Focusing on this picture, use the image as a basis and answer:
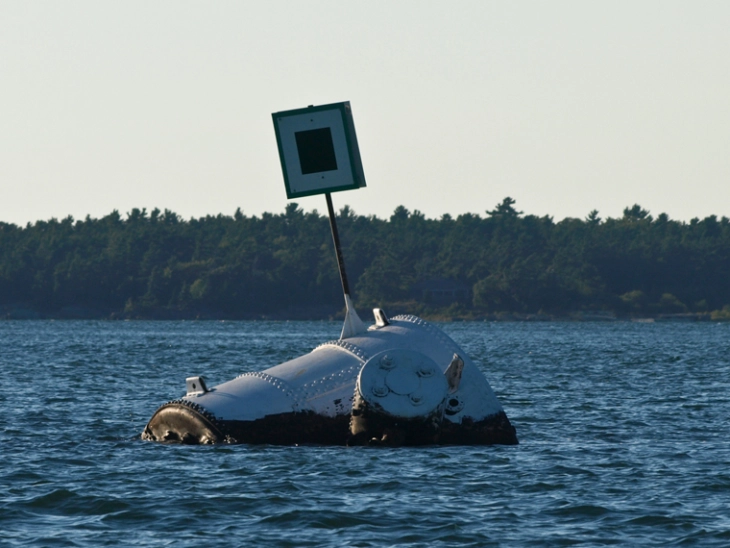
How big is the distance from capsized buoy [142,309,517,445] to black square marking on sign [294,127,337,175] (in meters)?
2.71

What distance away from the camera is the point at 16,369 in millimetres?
46094

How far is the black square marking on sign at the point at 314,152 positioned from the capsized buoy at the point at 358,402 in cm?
271

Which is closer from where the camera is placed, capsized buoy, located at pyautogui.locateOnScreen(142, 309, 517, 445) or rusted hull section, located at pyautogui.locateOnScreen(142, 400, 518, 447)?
capsized buoy, located at pyautogui.locateOnScreen(142, 309, 517, 445)

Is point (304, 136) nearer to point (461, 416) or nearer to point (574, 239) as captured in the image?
point (461, 416)

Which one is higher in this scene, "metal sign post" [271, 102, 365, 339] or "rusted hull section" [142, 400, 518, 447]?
"metal sign post" [271, 102, 365, 339]

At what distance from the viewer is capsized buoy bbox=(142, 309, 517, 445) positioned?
1897cm

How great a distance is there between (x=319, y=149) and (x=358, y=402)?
13.4 feet

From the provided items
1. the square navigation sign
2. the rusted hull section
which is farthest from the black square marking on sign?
the rusted hull section

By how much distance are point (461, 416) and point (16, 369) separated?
29.5m

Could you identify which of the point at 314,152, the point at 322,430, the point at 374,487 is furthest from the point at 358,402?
the point at 314,152

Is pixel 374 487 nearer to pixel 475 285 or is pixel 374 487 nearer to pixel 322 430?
pixel 322 430

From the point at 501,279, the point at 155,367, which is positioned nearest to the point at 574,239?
the point at 501,279

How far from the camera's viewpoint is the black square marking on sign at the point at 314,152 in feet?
67.2

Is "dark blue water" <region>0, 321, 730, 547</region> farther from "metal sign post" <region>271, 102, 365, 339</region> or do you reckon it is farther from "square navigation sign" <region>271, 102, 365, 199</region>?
"square navigation sign" <region>271, 102, 365, 199</region>
